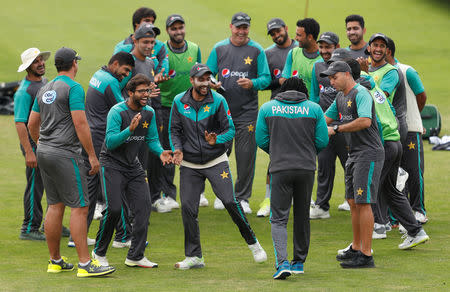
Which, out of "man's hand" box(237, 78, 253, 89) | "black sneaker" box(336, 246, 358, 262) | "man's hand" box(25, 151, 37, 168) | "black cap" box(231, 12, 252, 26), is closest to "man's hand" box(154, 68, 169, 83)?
"man's hand" box(237, 78, 253, 89)

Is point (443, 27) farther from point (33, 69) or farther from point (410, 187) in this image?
point (33, 69)

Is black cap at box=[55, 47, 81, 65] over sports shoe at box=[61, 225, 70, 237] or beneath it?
over

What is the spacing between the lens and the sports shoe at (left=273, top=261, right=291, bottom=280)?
7.57 meters

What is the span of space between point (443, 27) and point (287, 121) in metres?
26.3

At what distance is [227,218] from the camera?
11.0m

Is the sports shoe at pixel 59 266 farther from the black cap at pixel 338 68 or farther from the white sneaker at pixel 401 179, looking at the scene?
the white sneaker at pixel 401 179

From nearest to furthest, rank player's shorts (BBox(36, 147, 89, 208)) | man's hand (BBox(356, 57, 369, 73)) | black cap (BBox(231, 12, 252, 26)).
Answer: player's shorts (BBox(36, 147, 89, 208)) < man's hand (BBox(356, 57, 369, 73)) < black cap (BBox(231, 12, 252, 26))

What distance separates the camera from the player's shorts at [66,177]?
25.4 feet

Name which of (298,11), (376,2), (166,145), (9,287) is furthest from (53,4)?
(9,287)

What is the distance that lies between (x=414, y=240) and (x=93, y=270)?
11.9 feet

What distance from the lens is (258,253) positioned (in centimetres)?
840

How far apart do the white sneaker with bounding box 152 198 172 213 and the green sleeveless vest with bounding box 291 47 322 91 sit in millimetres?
2655

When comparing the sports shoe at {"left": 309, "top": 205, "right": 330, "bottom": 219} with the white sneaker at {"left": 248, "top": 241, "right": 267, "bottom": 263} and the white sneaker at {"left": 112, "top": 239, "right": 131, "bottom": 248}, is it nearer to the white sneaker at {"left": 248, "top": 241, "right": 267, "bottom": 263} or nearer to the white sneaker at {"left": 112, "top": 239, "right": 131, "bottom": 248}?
the white sneaker at {"left": 248, "top": 241, "right": 267, "bottom": 263}

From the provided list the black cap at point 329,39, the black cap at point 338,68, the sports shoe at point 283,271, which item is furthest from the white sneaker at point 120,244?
the black cap at point 329,39
